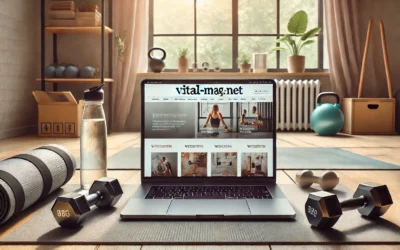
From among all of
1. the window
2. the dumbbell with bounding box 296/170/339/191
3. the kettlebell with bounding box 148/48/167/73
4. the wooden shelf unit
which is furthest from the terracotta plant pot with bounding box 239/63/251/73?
the dumbbell with bounding box 296/170/339/191

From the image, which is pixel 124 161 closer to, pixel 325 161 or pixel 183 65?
pixel 325 161

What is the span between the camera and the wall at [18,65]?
360 centimetres

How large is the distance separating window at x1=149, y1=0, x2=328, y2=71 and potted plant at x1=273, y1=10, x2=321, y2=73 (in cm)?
20

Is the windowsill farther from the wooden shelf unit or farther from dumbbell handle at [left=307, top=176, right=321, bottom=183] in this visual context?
dumbbell handle at [left=307, top=176, right=321, bottom=183]

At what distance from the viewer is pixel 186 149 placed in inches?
43.3

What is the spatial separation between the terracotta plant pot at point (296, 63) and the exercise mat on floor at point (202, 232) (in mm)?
3699

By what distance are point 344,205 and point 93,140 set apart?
24.9 inches

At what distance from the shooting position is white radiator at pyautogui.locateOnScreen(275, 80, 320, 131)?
4488mm

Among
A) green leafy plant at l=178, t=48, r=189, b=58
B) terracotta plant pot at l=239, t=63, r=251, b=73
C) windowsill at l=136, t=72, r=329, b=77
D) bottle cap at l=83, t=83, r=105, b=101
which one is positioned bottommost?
bottle cap at l=83, t=83, r=105, b=101

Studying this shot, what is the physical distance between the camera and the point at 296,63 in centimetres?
448

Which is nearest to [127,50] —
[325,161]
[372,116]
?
[372,116]

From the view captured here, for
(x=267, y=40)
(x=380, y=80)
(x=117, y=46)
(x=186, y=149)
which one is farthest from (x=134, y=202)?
(x=380, y=80)

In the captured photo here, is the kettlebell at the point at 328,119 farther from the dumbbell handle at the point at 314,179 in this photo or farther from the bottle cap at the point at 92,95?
the bottle cap at the point at 92,95

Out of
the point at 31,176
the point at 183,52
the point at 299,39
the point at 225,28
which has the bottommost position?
the point at 31,176
